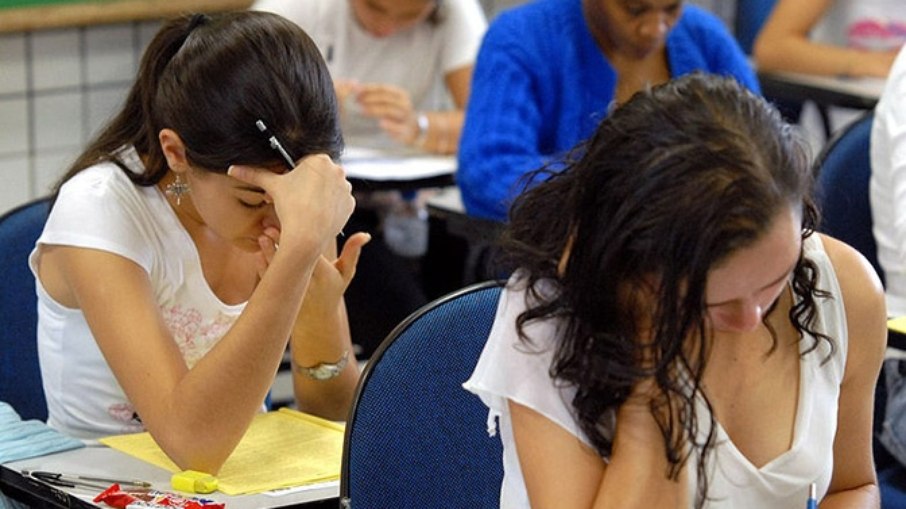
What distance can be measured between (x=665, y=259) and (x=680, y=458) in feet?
0.73

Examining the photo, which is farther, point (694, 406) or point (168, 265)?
point (168, 265)

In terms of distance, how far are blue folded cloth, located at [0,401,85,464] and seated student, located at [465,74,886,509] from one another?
633 mm

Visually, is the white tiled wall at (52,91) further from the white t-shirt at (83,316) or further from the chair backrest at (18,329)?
the white t-shirt at (83,316)

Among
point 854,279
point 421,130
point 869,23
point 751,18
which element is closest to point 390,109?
point 421,130

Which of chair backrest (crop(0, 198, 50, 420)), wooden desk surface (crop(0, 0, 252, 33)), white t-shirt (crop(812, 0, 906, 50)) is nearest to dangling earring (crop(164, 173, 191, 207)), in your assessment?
chair backrest (crop(0, 198, 50, 420))

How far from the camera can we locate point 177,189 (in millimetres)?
2068

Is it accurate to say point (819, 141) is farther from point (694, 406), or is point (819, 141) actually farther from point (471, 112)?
point (694, 406)

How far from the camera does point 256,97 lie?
1.91 m

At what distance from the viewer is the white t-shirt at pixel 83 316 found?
2008 millimetres

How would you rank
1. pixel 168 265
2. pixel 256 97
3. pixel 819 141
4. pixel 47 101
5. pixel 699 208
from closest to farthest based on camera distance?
1. pixel 699 208
2. pixel 256 97
3. pixel 168 265
4. pixel 47 101
5. pixel 819 141

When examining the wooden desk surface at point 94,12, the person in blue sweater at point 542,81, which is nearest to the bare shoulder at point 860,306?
the person in blue sweater at point 542,81

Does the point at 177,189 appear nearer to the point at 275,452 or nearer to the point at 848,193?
the point at 275,452

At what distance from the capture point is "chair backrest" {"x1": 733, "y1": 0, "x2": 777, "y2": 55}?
4.92 metres

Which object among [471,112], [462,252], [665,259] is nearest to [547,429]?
[665,259]
